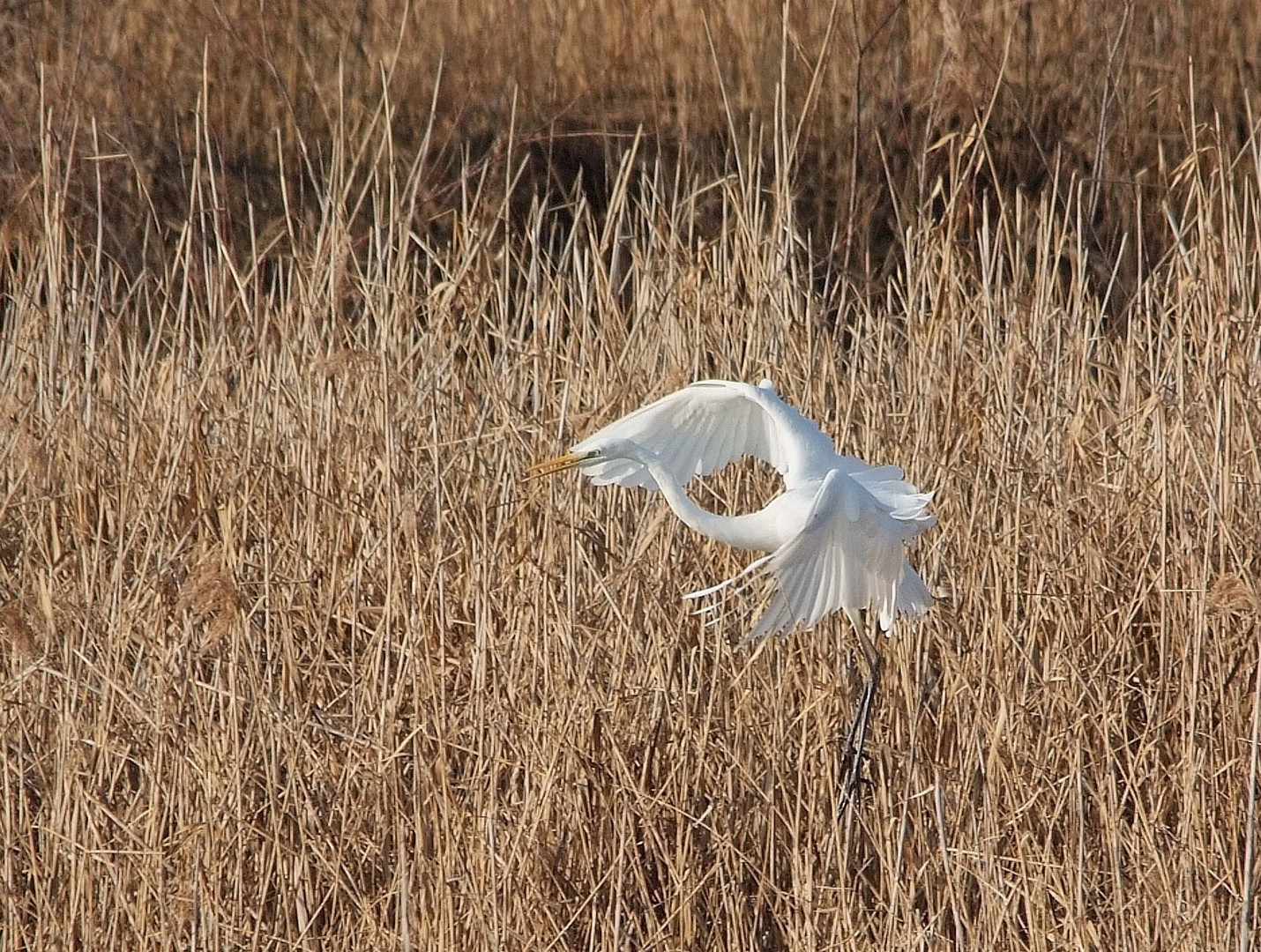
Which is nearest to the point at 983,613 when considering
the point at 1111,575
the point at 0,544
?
the point at 1111,575

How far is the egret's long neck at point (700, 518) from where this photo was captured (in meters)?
1.82

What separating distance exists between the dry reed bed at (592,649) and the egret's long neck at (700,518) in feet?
0.58

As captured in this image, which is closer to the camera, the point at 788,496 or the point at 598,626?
the point at 788,496

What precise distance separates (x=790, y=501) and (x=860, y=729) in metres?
0.28

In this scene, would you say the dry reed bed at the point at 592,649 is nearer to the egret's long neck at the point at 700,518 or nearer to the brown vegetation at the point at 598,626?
the brown vegetation at the point at 598,626

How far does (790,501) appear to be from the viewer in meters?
1.88

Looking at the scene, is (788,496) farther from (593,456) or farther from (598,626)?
(598,626)

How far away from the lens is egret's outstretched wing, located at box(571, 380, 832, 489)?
6.26 ft

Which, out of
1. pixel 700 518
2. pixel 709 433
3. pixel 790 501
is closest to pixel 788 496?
pixel 790 501

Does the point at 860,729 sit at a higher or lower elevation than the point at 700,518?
lower

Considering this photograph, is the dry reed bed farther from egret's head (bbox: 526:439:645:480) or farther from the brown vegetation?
egret's head (bbox: 526:439:645:480)

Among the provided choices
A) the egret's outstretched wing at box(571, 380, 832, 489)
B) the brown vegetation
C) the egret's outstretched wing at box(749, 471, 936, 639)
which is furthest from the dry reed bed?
the egret's outstretched wing at box(749, 471, 936, 639)

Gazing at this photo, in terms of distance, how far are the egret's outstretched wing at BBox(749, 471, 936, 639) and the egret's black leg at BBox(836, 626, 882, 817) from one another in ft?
0.44

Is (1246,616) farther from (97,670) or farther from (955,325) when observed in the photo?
(97,670)
